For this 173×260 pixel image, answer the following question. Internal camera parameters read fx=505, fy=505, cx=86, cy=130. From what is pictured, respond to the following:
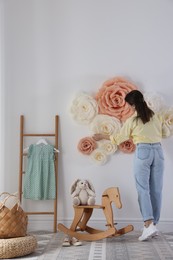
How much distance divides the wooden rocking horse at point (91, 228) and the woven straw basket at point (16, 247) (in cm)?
71

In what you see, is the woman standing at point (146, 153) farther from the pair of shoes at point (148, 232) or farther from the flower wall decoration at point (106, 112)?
the flower wall decoration at point (106, 112)

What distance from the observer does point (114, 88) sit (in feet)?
17.1

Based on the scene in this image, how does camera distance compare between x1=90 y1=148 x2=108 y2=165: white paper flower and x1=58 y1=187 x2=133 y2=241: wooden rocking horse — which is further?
x1=90 y1=148 x2=108 y2=165: white paper flower

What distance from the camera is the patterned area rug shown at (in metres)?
3.84

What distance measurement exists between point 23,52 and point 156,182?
6.43 feet

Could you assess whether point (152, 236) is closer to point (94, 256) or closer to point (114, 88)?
point (94, 256)

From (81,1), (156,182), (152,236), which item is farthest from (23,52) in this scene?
(152,236)

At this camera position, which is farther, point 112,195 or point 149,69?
point 149,69

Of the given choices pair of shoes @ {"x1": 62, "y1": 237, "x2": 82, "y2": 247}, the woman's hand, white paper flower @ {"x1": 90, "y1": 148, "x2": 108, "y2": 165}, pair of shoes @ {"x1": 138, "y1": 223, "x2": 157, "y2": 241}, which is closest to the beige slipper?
pair of shoes @ {"x1": 62, "y1": 237, "x2": 82, "y2": 247}

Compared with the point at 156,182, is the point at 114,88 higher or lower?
higher

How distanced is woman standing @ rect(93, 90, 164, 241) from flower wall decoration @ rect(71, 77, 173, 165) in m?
0.48

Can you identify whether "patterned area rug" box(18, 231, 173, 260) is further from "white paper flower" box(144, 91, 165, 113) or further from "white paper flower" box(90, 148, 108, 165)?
"white paper flower" box(144, 91, 165, 113)

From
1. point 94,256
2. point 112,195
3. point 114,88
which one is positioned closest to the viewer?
A: point 94,256

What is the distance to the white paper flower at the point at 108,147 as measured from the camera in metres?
5.21
